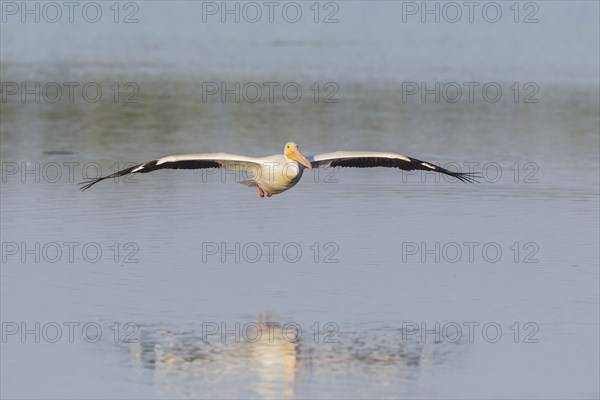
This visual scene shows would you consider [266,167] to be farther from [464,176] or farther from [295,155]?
[464,176]

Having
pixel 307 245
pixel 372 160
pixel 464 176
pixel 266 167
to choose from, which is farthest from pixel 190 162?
pixel 464 176

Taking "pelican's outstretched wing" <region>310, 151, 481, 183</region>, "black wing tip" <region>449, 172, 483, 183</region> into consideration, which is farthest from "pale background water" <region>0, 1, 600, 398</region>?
"pelican's outstretched wing" <region>310, 151, 481, 183</region>

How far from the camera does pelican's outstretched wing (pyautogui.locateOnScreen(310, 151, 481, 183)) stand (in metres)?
20.3

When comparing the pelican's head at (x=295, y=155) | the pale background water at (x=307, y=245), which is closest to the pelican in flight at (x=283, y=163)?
the pelican's head at (x=295, y=155)

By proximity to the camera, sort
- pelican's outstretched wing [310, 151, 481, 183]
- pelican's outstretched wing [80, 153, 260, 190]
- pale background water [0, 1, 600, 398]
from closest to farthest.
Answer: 1. pale background water [0, 1, 600, 398]
2. pelican's outstretched wing [80, 153, 260, 190]
3. pelican's outstretched wing [310, 151, 481, 183]

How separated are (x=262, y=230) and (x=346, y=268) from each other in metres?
2.62

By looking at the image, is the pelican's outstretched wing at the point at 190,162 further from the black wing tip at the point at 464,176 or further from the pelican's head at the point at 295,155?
the black wing tip at the point at 464,176

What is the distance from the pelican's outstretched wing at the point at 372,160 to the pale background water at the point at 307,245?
137 cm

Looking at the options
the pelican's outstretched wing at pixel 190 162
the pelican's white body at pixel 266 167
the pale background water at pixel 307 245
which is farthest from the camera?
the pelican's white body at pixel 266 167

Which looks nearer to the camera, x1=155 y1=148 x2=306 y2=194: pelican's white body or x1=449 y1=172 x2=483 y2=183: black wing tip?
x1=155 y1=148 x2=306 y2=194: pelican's white body

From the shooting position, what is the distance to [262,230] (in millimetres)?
23531

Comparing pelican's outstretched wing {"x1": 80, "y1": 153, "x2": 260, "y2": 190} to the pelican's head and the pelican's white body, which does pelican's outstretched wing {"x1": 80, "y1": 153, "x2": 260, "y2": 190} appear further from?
the pelican's head

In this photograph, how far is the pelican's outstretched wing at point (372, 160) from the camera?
66.6ft

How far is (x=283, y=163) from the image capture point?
20.5 m
